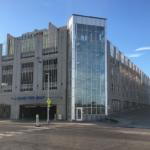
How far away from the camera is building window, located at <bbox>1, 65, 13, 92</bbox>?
139ft

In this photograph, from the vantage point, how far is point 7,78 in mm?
43094

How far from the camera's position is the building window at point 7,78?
42.4m

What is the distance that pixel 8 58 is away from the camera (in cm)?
4428

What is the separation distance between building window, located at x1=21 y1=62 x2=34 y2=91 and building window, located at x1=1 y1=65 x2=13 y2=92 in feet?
11.2

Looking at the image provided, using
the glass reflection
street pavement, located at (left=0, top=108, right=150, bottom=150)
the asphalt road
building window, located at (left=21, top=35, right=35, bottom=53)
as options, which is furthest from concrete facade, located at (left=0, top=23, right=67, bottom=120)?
the asphalt road

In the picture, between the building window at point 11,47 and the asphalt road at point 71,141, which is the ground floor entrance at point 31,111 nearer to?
the building window at point 11,47

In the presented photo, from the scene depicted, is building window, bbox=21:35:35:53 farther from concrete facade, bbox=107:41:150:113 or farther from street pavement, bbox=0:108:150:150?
street pavement, bbox=0:108:150:150

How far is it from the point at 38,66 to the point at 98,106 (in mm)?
15323

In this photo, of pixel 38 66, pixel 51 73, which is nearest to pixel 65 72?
pixel 51 73

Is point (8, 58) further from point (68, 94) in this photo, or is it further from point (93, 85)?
point (93, 85)

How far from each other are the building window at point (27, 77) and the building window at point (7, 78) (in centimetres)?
342

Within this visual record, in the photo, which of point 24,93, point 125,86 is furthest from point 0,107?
point 125,86

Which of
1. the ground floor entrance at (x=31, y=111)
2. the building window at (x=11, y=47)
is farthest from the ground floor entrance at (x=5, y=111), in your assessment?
the building window at (x=11, y=47)

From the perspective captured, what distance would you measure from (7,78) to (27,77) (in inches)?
231
